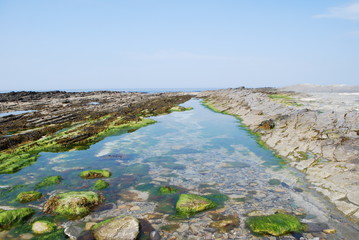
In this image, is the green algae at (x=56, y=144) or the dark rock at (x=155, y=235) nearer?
the dark rock at (x=155, y=235)

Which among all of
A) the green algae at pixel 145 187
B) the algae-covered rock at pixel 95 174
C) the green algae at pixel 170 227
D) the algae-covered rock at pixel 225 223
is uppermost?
the algae-covered rock at pixel 95 174

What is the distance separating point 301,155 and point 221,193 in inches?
301

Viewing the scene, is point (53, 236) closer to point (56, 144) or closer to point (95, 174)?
point (95, 174)

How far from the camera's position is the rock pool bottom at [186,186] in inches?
318

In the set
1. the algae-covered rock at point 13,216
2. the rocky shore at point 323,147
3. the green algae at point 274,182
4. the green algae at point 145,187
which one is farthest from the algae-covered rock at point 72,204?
the rocky shore at point 323,147

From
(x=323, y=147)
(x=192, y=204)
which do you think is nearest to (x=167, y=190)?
(x=192, y=204)

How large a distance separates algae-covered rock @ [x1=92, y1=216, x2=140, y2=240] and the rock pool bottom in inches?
14.9

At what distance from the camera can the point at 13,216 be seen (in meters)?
8.56

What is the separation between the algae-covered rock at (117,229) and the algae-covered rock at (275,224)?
387cm

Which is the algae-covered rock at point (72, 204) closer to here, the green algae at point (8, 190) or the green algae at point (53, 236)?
the green algae at point (53, 236)

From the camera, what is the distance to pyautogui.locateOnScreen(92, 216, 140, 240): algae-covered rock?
7273 millimetres

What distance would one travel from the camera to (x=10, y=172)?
1359cm

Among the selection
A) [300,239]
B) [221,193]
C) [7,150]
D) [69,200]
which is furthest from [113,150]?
[300,239]

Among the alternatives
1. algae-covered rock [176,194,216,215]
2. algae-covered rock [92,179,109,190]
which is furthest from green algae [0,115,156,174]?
algae-covered rock [176,194,216,215]
